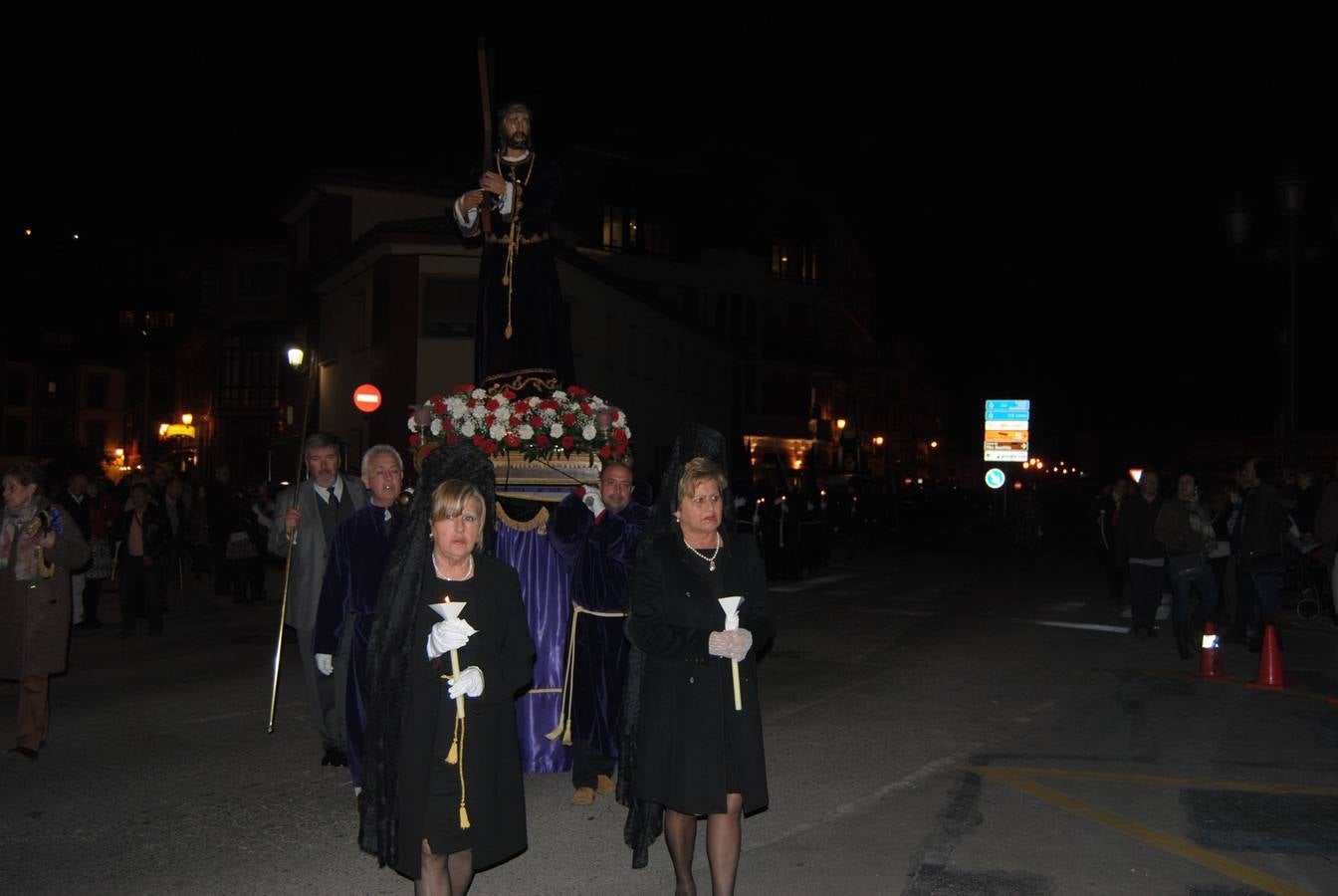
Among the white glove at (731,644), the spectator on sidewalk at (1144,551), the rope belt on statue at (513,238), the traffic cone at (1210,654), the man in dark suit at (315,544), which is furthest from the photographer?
the spectator on sidewalk at (1144,551)

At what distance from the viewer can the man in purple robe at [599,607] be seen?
727 cm

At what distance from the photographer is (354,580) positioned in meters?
6.98

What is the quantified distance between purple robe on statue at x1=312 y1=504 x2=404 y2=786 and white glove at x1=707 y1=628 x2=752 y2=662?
262 cm

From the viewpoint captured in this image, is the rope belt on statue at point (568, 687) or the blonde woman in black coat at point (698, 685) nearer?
the blonde woman in black coat at point (698, 685)

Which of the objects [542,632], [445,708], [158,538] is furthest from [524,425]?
[158,538]

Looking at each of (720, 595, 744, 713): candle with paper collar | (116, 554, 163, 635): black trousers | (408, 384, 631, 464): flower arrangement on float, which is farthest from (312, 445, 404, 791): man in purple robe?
(116, 554, 163, 635): black trousers

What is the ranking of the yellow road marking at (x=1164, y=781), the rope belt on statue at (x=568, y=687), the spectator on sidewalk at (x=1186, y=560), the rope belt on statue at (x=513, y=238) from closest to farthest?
the yellow road marking at (x=1164, y=781) < the rope belt on statue at (x=568, y=687) < the rope belt on statue at (x=513, y=238) < the spectator on sidewalk at (x=1186, y=560)

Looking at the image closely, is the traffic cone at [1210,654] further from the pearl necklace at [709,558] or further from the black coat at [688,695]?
the pearl necklace at [709,558]

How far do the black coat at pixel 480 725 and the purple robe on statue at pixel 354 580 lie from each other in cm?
227

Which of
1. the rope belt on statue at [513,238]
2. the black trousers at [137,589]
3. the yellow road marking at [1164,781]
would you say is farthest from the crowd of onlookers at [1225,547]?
the black trousers at [137,589]

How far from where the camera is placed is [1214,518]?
1434 cm

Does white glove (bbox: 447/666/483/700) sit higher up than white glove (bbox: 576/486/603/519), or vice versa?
white glove (bbox: 576/486/603/519)

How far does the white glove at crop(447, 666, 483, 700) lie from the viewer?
449cm

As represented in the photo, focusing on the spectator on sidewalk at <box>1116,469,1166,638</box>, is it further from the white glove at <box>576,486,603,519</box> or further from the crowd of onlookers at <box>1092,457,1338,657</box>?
the white glove at <box>576,486,603,519</box>
